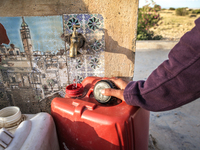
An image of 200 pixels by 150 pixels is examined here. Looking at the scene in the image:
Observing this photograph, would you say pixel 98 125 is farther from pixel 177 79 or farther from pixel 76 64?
pixel 76 64

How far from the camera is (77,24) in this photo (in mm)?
1351

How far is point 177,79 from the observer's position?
0.64 m

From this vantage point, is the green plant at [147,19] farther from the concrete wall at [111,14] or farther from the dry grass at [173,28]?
the concrete wall at [111,14]

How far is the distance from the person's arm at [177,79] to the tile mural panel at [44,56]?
79cm

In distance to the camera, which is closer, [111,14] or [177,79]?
[177,79]

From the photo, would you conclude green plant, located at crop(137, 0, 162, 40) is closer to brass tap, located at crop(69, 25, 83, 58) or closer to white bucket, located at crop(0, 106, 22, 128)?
brass tap, located at crop(69, 25, 83, 58)

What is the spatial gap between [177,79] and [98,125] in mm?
551

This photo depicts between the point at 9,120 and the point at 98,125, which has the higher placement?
the point at 98,125

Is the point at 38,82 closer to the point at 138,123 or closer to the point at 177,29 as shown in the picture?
the point at 138,123

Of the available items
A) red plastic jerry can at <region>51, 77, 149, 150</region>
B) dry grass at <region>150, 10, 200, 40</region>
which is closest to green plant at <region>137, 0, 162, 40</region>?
dry grass at <region>150, 10, 200, 40</region>

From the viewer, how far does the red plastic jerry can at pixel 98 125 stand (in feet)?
2.93

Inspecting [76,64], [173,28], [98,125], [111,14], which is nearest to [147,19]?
[173,28]

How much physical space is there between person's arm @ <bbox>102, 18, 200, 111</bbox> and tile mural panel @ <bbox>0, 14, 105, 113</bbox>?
79 cm

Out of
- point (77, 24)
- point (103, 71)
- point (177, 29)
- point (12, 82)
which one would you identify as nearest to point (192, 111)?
point (103, 71)
